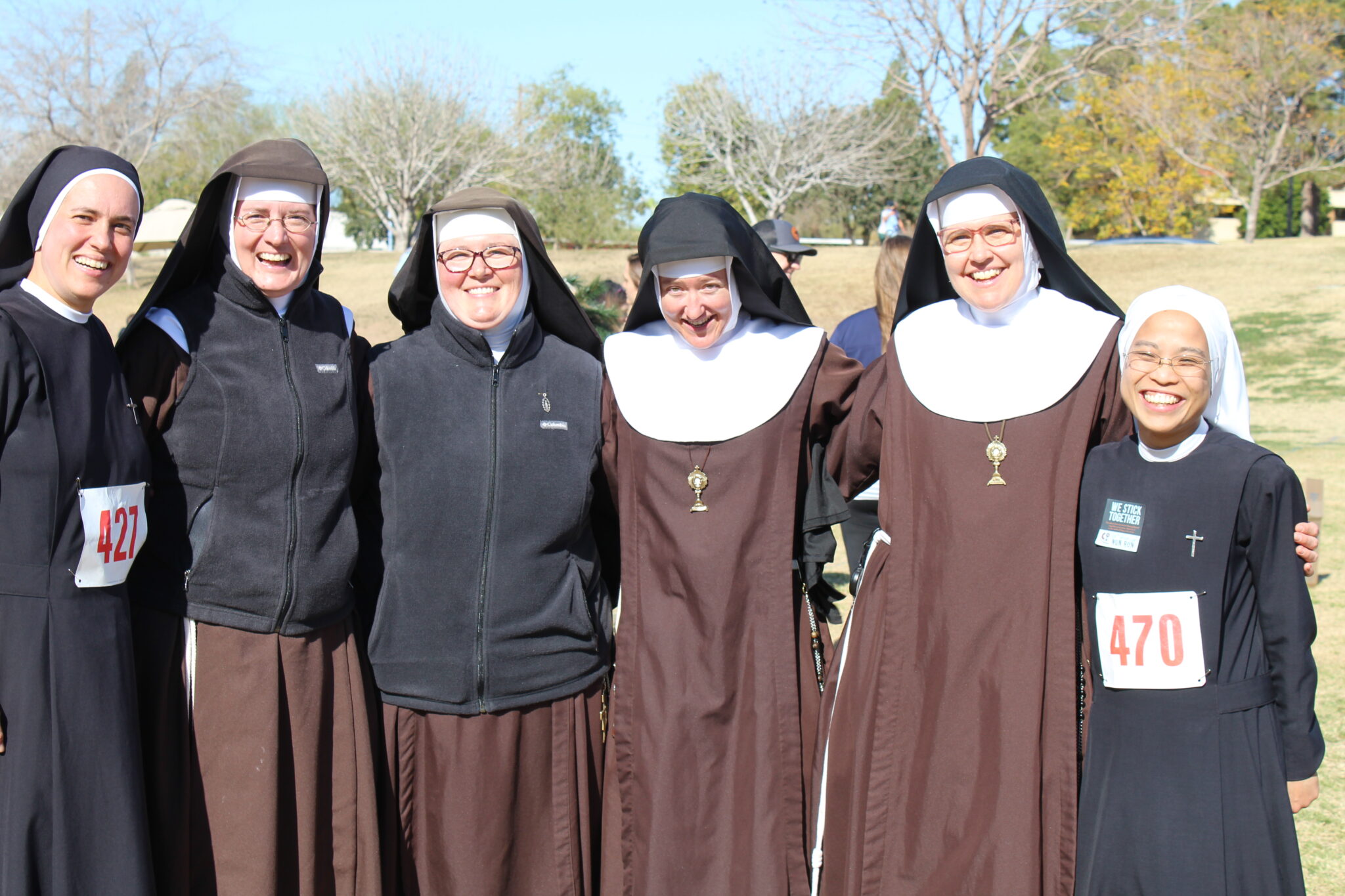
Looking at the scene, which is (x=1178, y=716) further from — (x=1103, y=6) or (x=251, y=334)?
(x=1103, y=6)

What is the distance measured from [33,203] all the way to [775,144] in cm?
2979

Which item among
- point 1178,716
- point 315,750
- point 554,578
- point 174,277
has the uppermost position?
point 174,277

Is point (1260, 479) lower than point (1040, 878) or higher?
higher

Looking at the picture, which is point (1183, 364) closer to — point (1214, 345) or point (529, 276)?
point (1214, 345)

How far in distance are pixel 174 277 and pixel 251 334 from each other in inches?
9.3

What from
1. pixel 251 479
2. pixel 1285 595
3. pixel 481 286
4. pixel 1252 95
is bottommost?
pixel 1285 595

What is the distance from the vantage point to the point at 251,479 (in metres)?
2.78

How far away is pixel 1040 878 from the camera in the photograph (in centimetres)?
270

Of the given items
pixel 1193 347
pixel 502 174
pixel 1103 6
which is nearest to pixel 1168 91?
pixel 1103 6

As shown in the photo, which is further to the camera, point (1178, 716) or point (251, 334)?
point (251, 334)

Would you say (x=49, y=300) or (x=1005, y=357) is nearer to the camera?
(x=49, y=300)

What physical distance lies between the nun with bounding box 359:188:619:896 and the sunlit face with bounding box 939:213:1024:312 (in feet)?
3.39

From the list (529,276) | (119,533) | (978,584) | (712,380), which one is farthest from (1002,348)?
(119,533)

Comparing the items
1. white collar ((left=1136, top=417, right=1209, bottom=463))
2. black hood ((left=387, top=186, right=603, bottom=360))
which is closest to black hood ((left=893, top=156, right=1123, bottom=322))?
white collar ((left=1136, top=417, right=1209, bottom=463))
